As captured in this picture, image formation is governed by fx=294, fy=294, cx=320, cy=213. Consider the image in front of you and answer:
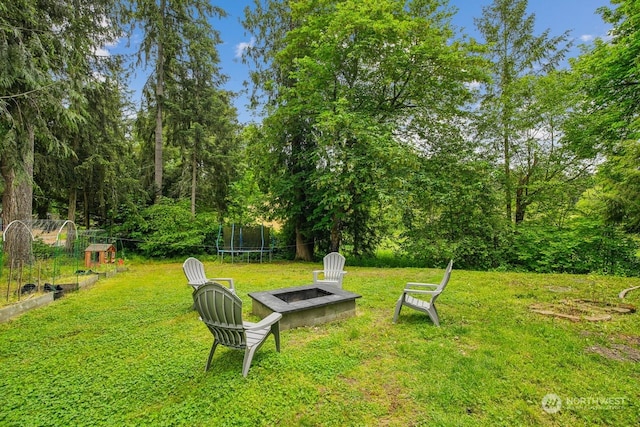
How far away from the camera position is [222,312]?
105 inches

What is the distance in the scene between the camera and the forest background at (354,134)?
24.2 feet

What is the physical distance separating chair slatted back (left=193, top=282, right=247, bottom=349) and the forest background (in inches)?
239

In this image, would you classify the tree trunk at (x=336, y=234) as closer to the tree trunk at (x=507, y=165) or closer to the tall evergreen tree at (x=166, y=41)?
the tree trunk at (x=507, y=165)

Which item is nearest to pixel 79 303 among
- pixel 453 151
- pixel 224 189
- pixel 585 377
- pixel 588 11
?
pixel 585 377

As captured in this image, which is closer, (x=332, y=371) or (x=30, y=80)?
(x=332, y=371)

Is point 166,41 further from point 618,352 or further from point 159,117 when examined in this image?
point 618,352

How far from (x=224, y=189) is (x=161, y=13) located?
7563 mm

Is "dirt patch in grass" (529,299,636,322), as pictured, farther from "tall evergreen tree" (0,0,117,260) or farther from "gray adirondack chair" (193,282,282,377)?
"tall evergreen tree" (0,0,117,260)

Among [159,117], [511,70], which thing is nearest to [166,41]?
[159,117]

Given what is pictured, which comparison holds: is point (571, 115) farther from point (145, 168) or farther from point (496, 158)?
point (145, 168)

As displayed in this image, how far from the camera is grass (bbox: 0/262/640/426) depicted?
2273mm

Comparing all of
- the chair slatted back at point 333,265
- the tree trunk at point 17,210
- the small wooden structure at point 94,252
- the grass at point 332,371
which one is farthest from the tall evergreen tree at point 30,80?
the chair slatted back at point 333,265

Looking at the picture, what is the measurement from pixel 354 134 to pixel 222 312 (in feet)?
23.1

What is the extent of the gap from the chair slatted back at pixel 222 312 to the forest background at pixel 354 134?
608 cm
